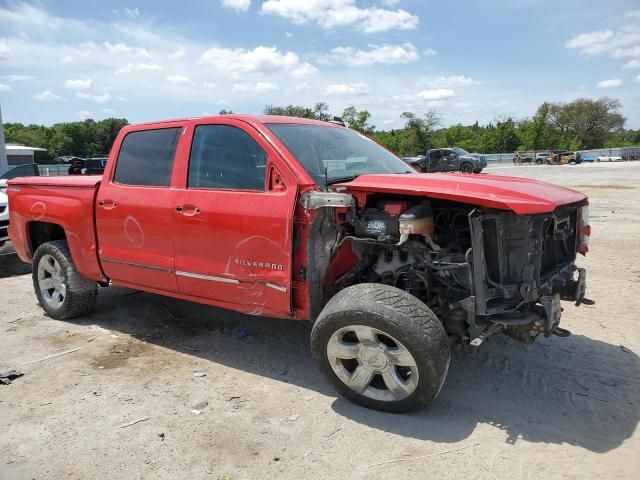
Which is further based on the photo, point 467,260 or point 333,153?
point 333,153

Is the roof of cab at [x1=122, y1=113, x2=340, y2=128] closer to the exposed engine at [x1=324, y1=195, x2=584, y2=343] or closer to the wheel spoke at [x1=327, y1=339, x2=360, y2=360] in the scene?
the exposed engine at [x1=324, y1=195, x2=584, y2=343]

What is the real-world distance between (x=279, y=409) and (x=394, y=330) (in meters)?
0.99

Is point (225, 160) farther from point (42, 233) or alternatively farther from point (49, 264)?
point (42, 233)

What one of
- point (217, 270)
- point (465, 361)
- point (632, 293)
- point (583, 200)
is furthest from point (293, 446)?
point (632, 293)

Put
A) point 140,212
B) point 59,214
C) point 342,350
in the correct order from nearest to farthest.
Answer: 1. point 342,350
2. point 140,212
3. point 59,214

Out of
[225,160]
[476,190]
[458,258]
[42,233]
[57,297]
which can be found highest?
[225,160]

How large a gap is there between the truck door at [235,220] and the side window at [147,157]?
27cm

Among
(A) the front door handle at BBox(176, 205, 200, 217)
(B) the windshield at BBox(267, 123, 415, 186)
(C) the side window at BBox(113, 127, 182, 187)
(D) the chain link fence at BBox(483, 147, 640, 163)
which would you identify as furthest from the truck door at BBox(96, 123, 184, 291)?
(D) the chain link fence at BBox(483, 147, 640, 163)

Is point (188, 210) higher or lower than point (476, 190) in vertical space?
lower

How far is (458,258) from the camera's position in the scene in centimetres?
328

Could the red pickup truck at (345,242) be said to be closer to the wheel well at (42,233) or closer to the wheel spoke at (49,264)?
the wheel spoke at (49,264)

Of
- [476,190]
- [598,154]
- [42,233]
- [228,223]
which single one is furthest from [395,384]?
[598,154]

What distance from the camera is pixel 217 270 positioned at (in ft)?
12.6

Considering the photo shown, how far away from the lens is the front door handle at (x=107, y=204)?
4.48 meters
